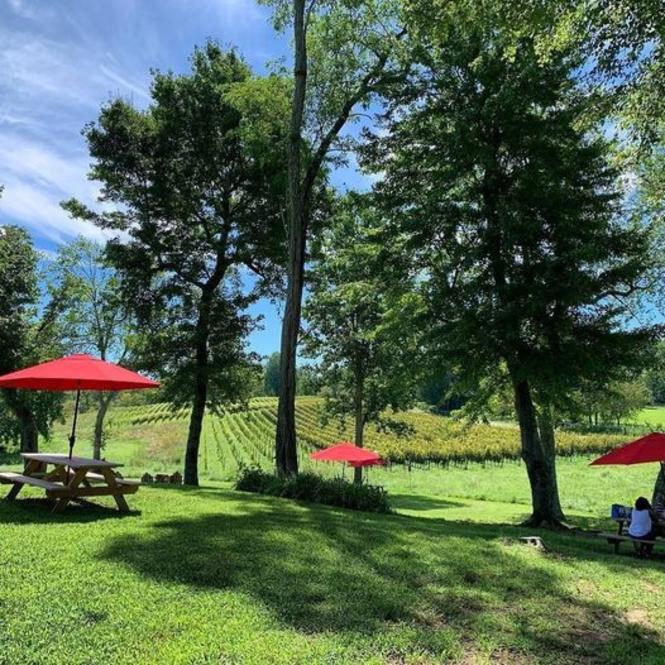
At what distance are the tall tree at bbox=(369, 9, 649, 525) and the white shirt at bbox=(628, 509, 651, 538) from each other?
330 centimetres

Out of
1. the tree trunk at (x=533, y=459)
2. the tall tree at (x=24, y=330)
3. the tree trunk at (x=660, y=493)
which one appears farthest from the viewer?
the tall tree at (x=24, y=330)

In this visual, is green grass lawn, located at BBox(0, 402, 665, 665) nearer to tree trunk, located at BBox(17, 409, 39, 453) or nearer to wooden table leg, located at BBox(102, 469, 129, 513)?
wooden table leg, located at BBox(102, 469, 129, 513)

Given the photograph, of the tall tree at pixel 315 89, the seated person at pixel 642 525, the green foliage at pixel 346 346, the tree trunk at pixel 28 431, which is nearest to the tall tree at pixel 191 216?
the tall tree at pixel 315 89

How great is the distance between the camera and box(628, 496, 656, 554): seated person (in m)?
9.05

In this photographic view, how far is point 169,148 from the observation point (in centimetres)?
1831

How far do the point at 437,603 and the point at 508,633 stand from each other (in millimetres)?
694

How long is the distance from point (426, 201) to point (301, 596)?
10.5 metres

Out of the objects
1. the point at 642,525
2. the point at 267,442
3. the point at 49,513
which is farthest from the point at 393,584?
the point at 267,442

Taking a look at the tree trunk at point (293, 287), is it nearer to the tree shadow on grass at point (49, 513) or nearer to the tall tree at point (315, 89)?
the tall tree at point (315, 89)

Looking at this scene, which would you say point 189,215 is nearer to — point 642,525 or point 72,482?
point 72,482

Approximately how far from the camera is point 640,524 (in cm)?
912

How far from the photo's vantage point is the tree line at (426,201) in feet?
38.6

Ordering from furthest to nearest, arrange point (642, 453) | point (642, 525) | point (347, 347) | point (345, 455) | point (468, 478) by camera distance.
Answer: point (468, 478) < point (347, 347) < point (345, 455) < point (642, 453) < point (642, 525)

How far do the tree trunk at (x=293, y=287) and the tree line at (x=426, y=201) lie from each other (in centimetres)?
5
